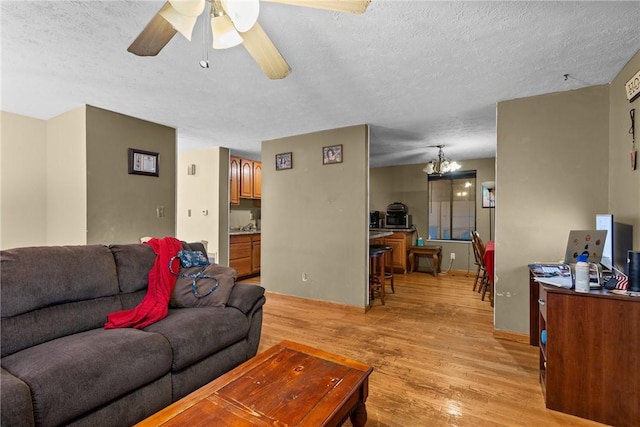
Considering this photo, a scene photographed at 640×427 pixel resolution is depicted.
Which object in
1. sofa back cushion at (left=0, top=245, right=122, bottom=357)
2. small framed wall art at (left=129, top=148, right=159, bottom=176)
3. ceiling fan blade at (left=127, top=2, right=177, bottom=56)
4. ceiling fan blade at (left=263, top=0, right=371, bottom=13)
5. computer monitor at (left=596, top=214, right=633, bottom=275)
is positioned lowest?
sofa back cushion at (left=0, top=245, right=122, bottom=357)

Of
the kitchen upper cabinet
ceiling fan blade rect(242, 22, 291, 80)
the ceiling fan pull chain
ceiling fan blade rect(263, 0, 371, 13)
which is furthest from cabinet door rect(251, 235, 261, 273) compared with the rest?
ceiling fan blade rect(263, 0, 371, 13)

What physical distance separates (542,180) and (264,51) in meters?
2.76

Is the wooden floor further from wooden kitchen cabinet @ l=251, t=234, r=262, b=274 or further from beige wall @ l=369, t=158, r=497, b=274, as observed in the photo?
beige wall @ l=369, t=158, r=497, b=274

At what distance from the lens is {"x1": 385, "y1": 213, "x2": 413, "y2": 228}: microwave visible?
632 centimetres

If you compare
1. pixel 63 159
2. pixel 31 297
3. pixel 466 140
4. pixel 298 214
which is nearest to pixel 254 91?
pixel 298 214

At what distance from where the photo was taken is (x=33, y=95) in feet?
9.05

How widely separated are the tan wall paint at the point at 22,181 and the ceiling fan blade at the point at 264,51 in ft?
11.2

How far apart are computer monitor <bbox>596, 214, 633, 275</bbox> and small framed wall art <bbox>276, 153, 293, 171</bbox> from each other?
11.1ft

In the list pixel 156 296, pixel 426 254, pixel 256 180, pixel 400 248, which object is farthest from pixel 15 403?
pixel 426 254

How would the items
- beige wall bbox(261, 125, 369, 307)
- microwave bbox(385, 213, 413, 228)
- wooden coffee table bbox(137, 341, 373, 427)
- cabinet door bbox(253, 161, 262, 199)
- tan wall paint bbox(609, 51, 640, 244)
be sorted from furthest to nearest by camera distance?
microwave bbox(385, 213, 413, 228)
cabinet door bbox(253, 161, 262, 199)
beige wall bbox(261, 125, 369, 307)
tan wall paint bbox(609, 51, 640, 244)
wooden coffee table bbox(137, 341, 373, 427)

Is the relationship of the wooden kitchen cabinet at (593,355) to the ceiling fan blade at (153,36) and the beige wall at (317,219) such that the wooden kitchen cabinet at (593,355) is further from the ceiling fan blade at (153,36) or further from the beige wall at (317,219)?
the ceiling fan blade at (153,36)

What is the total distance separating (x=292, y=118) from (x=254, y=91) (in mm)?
803

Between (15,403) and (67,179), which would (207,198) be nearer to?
(67,179)

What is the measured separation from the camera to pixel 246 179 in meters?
5.81
